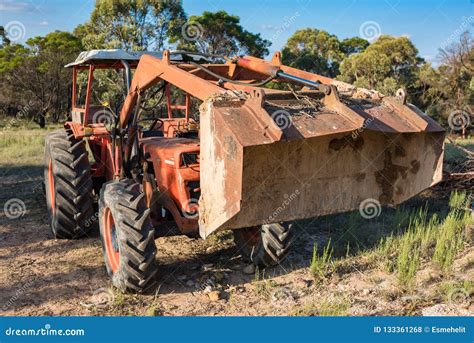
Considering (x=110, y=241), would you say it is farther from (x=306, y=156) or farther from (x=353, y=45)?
(x=353, y=45)

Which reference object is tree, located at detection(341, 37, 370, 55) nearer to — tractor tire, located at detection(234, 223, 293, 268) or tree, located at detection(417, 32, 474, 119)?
tree, located at detection(417, 32, 474, 119)

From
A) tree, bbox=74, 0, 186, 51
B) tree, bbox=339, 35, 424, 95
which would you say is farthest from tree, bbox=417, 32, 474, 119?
tree, bbox=74, 0, 186, 51

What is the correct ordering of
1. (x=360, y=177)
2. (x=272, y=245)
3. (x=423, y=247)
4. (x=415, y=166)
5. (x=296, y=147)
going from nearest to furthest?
(x=296, y=147), (x=360, y=177), (x=415, y=166), (x=272, y=245), (x=423, y=247)

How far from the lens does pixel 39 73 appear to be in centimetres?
2594

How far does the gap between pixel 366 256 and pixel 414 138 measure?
5.05 ft

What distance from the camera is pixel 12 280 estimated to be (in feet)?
16.8

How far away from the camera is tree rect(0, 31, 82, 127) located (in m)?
25.6

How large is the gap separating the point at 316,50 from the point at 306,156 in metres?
33.1

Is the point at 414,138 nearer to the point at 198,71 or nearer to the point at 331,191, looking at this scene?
the point at 331,191

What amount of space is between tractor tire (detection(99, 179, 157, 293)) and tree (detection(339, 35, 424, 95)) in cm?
2074

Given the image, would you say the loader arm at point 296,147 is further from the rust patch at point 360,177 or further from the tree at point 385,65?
the tree at point 385,65

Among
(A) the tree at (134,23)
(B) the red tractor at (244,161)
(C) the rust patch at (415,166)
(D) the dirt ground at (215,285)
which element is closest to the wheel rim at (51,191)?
(B) the red tractor at (244,161)

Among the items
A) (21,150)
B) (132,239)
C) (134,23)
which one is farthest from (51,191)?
(134,23)

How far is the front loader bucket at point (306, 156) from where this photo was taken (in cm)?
371
